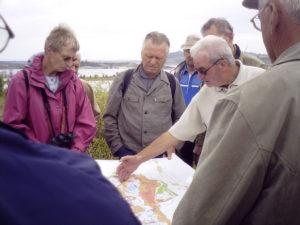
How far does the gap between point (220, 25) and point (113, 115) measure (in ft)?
5.08

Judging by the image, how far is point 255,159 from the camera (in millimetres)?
1408

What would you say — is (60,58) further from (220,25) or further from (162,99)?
(220,25)

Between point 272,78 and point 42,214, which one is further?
point 272,78

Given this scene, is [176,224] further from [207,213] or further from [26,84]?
[26,84]

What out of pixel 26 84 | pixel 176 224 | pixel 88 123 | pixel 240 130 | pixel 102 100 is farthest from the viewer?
pixel 102 100

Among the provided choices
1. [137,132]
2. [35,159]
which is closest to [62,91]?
[137,132]

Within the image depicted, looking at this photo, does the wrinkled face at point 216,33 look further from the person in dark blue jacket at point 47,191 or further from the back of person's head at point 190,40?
the person in dark blue jacket at point 47,191

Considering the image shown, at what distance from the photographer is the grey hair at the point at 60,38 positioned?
332 cm

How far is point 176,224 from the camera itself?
160 centimetres

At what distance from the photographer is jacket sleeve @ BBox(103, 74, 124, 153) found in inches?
153

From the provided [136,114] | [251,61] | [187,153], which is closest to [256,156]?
[136,114]

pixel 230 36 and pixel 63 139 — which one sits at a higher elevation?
pixel 230 36

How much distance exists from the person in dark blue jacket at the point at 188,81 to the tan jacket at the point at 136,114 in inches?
20.5

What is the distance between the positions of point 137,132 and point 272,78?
2489mm
